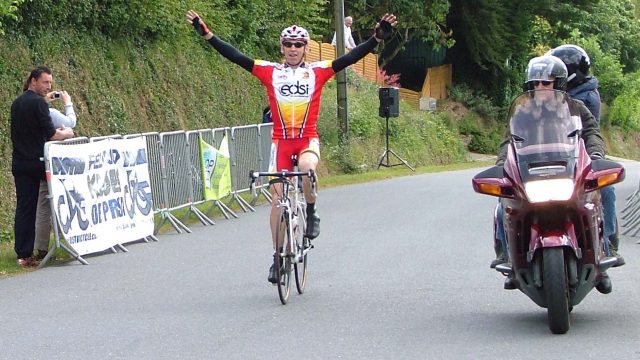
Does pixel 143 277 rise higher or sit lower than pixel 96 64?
lower

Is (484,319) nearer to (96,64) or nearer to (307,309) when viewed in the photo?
(307,309)

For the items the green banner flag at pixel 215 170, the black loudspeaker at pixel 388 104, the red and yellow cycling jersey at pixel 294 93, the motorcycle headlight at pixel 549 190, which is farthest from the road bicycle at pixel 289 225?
the black loudspeaker at pixel 388 104

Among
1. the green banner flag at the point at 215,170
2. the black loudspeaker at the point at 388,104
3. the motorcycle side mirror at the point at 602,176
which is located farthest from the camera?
the black loudspeaker at the point at 388,104

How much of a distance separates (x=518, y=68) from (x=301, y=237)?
47.5 meters

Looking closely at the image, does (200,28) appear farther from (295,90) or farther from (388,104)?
(388,104)

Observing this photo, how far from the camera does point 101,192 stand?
1470 cm

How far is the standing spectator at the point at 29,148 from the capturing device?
13.4 meters

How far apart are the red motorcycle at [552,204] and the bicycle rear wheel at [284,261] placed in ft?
7.23

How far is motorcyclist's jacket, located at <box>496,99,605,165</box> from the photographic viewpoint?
28.8 feet

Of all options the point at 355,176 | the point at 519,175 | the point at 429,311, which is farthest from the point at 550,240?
the point at 355,176

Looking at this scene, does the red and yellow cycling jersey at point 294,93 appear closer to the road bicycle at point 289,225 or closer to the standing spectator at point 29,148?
the road bicycle at point 289,225

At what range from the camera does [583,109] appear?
8.95 m

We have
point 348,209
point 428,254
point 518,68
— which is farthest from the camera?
point 518,68

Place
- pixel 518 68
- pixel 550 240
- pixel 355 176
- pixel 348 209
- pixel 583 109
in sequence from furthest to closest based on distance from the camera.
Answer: pixel 518 68
pixel 355 176
pixel 348 209
pixel 583 109
pixel 550 240
